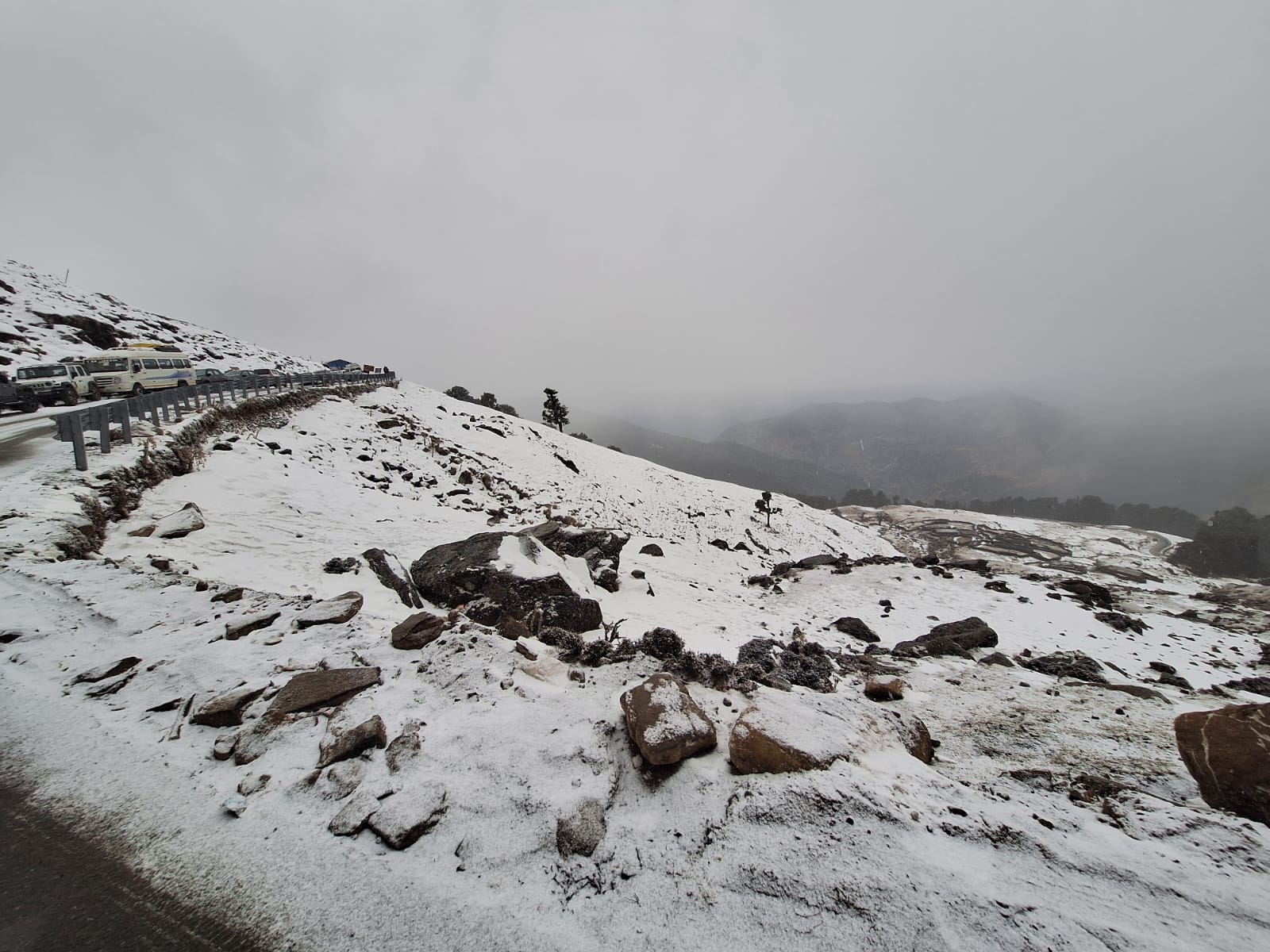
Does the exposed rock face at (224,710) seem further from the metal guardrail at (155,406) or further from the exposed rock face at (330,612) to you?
the metal guardrail at (155,406)

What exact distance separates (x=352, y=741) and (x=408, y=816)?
40.0 inches

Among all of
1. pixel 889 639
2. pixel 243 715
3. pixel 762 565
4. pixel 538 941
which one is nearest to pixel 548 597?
pixel 243 715

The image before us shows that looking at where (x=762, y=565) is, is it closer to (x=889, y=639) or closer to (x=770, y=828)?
(x=889, y=639)

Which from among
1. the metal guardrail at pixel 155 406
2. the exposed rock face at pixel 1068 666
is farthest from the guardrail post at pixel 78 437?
the exposed rock face at pixel 1068 666

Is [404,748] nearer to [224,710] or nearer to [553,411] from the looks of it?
[224,710]

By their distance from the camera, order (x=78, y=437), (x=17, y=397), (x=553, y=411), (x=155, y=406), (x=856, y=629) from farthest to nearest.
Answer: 1. (x=553, y=411)
2. (x=17, y=397)
3. (x=155, y=406)
4. (x=856, y=629)
5. (x=78, y=437)

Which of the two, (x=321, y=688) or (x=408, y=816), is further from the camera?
(x=321, y=688)

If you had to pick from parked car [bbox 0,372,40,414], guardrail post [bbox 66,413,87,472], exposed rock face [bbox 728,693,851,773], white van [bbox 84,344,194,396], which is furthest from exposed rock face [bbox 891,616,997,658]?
white van [bbox 84,344,194,396]

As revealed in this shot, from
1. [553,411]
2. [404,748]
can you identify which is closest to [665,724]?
[404,748]

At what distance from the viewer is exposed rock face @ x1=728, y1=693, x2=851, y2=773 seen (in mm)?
3668

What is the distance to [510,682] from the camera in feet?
16.0

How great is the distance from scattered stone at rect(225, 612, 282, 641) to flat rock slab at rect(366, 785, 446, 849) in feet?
11.8

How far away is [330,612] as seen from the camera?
6.00 metres

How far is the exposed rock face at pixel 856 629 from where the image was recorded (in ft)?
36.0
